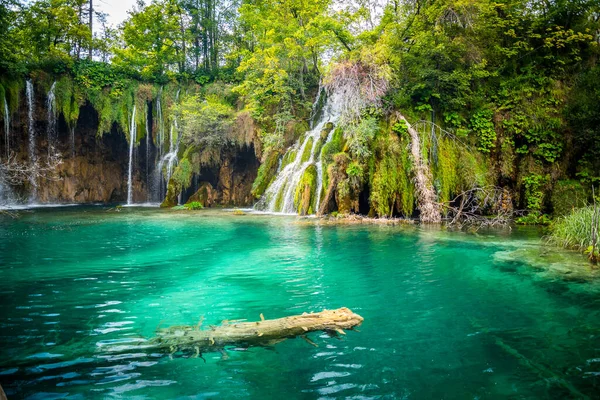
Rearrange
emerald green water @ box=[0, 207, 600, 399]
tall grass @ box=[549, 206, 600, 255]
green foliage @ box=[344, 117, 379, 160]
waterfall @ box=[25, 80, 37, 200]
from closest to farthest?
emerald green water @ box=[0, 207, 600, 399]
tall grass @ box=[549, 206, 600, 255]
green foliage @ box=[344, 117, 379, 160]
waterfall @ box=[25, 80, 37, 200]

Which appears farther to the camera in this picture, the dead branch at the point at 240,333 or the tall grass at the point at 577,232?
the tall grass at the point at 577,232

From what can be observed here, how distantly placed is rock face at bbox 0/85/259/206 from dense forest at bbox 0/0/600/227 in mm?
1092

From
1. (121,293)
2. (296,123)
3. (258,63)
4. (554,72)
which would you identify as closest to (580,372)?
(121,293)

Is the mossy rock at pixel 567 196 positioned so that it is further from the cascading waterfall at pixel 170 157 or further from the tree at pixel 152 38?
the tree at pixel 152 38

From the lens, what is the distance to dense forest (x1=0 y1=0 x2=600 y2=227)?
557 inches

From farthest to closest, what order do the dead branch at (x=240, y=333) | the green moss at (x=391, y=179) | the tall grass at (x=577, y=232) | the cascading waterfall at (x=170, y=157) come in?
the cascading waterfall at (x=170, y=157)
the green moss at (x=391, y=179)
the tall grass at (x=577, y=232)
the dead branch at (x=240, y=333)

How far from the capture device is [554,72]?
15508mm

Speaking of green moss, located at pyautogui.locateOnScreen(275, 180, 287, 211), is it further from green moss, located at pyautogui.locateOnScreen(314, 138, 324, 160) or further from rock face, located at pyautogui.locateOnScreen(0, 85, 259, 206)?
rock face, located at pyautogui.locateOnScreen(0, 85, 259, 206)

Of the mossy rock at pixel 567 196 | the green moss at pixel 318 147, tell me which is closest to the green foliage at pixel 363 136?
the green moss at pixel 318 147

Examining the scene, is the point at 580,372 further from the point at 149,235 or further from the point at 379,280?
the point at 149,235

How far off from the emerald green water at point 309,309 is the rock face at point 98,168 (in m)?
14.8

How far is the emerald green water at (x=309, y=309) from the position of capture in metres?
3.35

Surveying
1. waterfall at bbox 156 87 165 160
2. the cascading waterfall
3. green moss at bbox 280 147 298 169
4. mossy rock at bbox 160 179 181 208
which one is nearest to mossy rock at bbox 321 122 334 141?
green moss at bbox 280 147 298 169

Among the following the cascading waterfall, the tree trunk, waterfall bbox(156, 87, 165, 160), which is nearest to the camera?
the tree trunk
